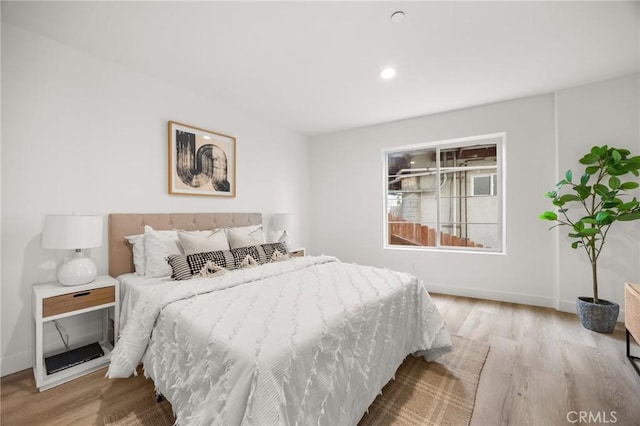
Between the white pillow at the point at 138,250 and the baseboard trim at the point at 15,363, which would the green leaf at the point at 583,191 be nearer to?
the white pillow at the point at 138,250

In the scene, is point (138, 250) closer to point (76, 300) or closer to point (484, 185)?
point (76, 300)

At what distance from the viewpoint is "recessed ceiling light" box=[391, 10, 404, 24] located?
1.89 meters

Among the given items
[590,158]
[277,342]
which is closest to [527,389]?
[277,342]

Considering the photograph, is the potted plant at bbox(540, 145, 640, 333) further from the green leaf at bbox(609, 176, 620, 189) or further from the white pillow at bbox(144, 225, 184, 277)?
the white pillow at bbox(144, 225, 184, 277)

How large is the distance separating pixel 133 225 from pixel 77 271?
64 centimetres

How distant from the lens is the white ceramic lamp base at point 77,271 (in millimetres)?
2012

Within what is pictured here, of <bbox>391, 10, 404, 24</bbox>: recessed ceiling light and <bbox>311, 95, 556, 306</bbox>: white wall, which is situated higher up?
<bbox>391, 10, 404, 24</bbox>: recessed ceiling light

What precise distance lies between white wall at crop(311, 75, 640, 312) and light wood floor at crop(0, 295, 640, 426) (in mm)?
806

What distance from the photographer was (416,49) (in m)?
2.34

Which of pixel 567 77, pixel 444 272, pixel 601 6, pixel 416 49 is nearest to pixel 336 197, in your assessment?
pixel 444 272

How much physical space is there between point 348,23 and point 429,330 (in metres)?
2.43

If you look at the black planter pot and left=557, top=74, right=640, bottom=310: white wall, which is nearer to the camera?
the black planter pot

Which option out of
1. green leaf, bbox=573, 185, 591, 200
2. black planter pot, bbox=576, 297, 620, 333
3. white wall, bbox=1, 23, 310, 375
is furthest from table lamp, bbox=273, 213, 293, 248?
black planter pot, bbox=576, 297, 620, 333

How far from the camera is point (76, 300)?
6.47 feet
